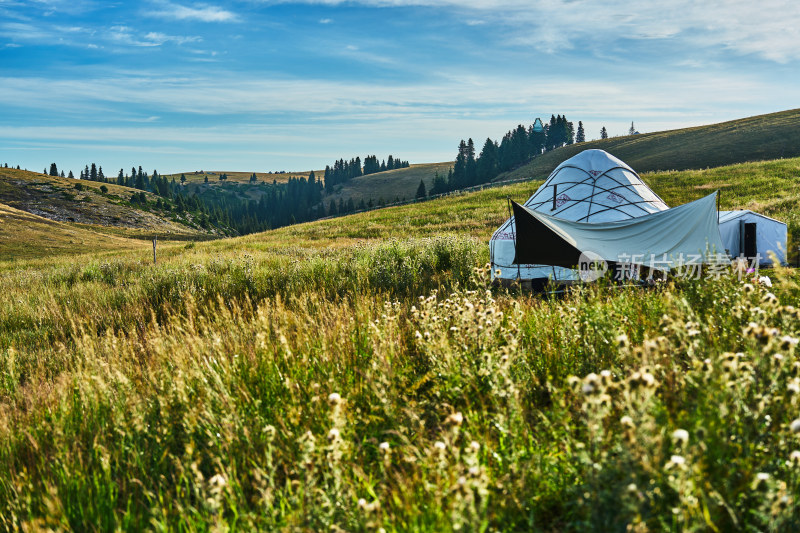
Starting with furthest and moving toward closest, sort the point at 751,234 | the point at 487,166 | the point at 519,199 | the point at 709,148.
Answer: the point at 487,166 → the point at 709,148 → the point at 519,199 → the point at 751,234

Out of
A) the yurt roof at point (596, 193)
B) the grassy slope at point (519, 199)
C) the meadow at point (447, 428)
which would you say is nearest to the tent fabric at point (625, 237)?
the yurt roof at point (596, 193)

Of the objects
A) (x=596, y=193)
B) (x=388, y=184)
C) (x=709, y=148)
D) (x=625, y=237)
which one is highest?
(x=388, y=184)

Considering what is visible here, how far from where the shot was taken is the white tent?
41.2 ft

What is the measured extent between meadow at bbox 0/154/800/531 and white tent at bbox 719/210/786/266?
971 centimetres

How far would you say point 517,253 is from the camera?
28.9 ft

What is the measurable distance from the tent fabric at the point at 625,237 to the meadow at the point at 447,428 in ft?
11.2

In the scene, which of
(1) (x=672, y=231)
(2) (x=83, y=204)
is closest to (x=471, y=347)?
(1) (x=672, y=231)

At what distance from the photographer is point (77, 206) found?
271 feet

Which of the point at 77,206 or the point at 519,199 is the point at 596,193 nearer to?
the point at 519,199

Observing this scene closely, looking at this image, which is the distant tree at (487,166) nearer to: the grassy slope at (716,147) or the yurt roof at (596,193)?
the grassy slope at (716,147)

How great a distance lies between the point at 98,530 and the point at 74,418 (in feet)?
5.28

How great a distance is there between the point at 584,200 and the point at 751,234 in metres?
4.99

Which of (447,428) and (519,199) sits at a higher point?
(519,199)

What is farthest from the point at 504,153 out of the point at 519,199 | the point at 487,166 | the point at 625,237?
the point at 625,237
